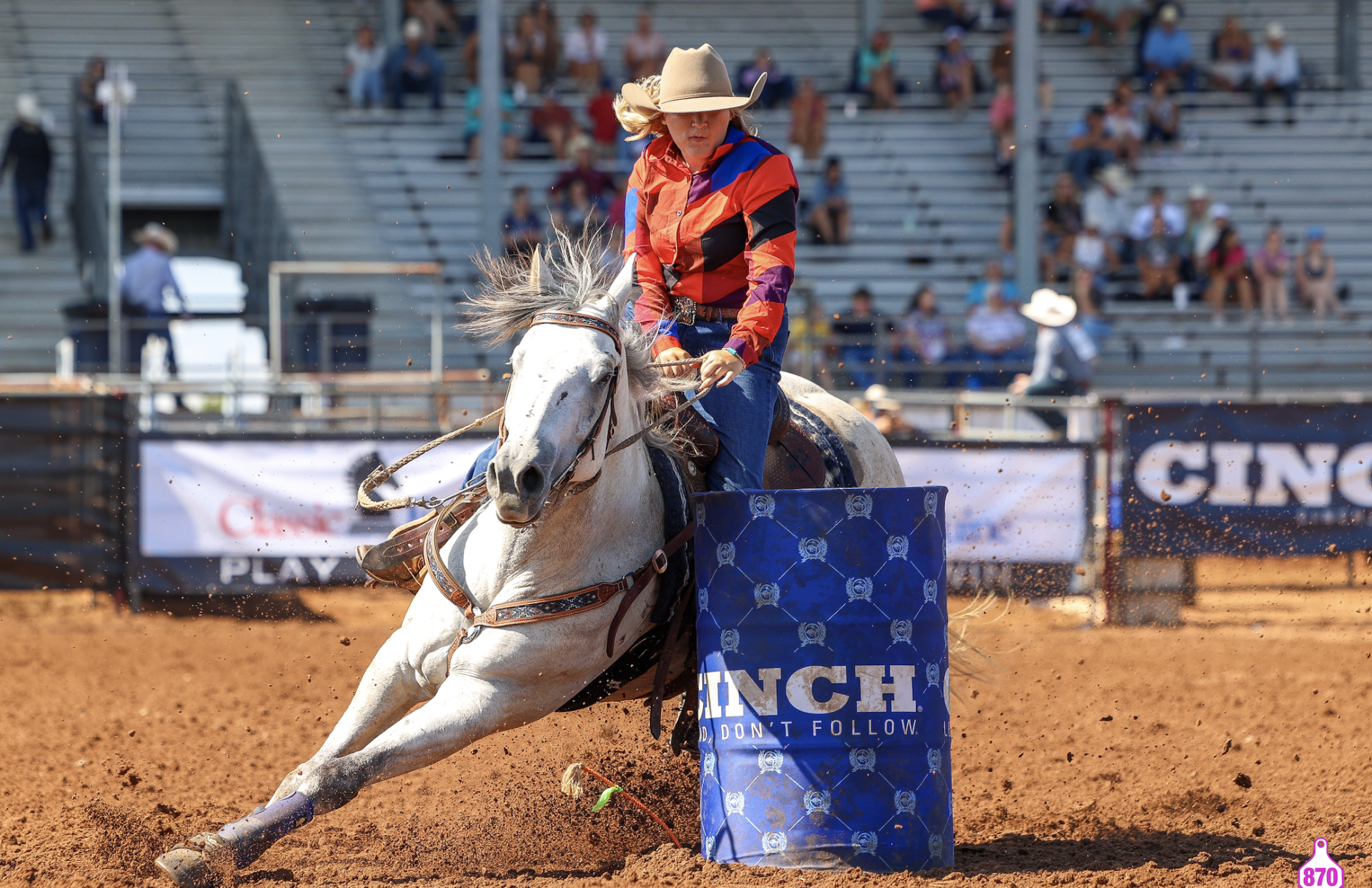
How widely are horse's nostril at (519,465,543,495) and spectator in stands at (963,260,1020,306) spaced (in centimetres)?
1196

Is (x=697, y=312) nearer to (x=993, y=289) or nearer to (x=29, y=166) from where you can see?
(x=993, y=289)

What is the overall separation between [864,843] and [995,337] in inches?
445

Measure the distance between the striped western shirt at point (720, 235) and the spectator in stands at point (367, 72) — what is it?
14939mm

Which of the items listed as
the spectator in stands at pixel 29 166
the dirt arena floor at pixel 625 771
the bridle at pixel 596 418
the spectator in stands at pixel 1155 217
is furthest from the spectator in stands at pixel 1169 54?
the bridle at pixel 596 418

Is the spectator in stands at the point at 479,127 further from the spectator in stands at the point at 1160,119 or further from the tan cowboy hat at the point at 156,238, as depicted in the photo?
the spectator in stands at the point at 1160,119

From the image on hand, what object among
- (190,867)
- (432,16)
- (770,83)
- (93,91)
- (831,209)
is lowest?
(190,867)

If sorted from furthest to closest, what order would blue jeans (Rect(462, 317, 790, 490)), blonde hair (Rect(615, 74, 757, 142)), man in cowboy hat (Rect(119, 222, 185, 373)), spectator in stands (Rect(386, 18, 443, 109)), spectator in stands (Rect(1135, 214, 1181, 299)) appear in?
spectator in stands (Rect(386, 18, 443, 109)), spectator in stands (Rect(1135, 214, 1181, 299)), man in cowboy hat (Rect(119, 222, 185, 373)), blonde hair (Rect(615, 74, 757, 142)), blue jeans (Rect(462, 317, 790, 490))

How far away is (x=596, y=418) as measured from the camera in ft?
12.6

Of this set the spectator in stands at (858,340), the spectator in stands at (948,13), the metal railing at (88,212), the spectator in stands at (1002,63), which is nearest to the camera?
the spectator in stands at (858,340)

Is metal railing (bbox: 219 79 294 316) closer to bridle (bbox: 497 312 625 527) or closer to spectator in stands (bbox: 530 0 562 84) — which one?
spectator in stands (bbox: 530 0 562 84)

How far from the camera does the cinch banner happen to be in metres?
10.8

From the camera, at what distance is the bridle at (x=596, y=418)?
3793 mm

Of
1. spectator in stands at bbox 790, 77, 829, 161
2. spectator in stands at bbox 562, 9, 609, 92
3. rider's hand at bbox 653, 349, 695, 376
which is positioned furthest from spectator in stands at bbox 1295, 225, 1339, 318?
rider's hand at bbox 653, 349, 695, 376

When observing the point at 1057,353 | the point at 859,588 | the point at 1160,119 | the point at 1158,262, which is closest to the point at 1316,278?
the point at 1158,262
